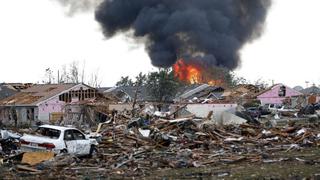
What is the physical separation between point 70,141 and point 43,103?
36.0m

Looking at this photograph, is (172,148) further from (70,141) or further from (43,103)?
(43,103)

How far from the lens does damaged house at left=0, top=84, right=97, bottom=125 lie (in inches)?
2076

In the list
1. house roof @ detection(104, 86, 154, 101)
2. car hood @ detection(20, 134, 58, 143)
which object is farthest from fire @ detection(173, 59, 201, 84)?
car hood @ detection(20, 134, 58, 143)

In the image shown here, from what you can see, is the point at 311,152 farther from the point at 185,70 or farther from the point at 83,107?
the point at 185,70

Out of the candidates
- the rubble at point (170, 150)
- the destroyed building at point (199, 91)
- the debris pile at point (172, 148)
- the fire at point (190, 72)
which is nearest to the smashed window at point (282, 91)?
the destroyed building at point (199, 91)

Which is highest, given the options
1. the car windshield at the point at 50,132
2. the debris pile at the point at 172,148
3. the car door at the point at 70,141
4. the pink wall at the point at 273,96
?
the pink wall at the point at 273,96

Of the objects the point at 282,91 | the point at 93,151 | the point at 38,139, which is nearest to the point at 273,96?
the point at 282,91

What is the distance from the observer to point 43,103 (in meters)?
52.8

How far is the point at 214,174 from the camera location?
1387 centimetres

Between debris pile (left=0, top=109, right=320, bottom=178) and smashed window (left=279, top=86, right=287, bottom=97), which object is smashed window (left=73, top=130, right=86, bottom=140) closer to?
debris pile (left=0, top=109, right=320, bottom=178)

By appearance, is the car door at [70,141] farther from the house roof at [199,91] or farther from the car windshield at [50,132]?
the house roof at [199,91]

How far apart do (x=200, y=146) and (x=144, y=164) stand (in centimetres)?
634

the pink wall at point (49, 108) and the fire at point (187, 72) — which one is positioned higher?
the fire at point (187, 72)

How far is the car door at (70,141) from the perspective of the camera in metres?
17.9
